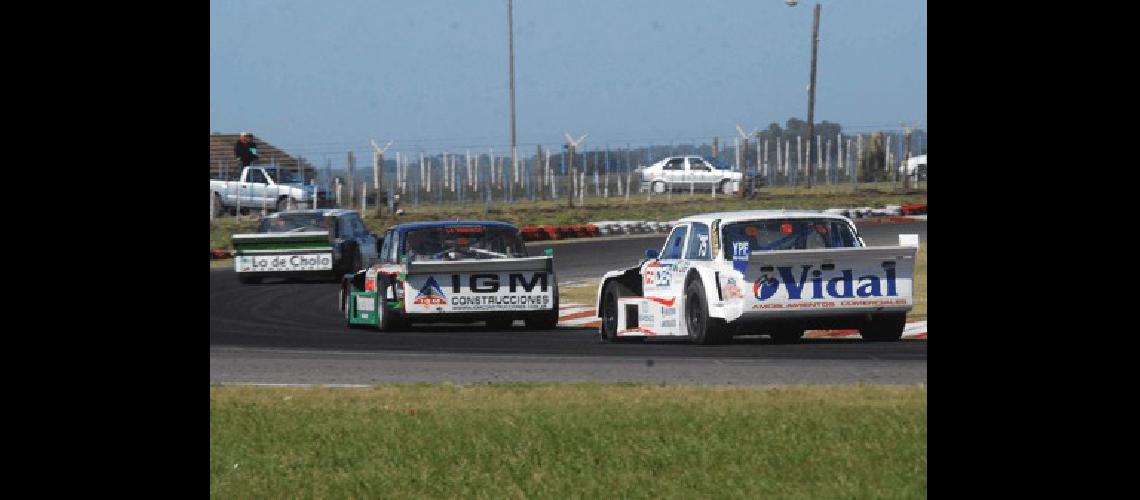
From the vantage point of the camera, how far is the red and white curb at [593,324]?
58.6 feet

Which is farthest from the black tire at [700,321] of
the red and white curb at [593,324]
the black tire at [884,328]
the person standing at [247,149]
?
the person standing at [247,149]

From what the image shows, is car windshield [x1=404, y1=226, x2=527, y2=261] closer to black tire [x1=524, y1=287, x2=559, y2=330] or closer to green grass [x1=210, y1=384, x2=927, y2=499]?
black tire [x1=524, y1=287, x2=559, y2=330]

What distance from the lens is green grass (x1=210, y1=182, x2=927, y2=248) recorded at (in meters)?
46.5

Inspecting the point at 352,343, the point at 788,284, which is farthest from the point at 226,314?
the point at 788,284

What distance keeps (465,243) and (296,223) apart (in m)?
10.3

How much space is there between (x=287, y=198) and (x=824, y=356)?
33053 mm

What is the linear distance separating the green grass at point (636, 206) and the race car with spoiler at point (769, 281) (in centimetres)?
2866

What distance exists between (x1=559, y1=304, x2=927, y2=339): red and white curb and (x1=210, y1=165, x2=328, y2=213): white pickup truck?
23.5 metres

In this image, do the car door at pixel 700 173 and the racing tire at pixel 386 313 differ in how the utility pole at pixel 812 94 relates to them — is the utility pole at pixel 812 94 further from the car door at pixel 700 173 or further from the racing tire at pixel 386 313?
the racing tire at pixel 386 313

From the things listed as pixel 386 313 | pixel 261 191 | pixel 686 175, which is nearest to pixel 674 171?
pixel 686 175
